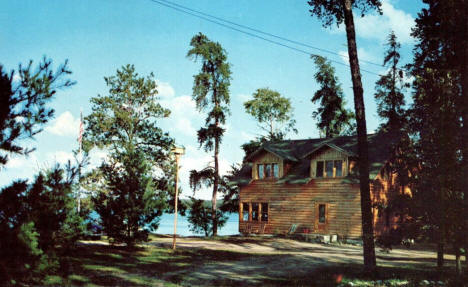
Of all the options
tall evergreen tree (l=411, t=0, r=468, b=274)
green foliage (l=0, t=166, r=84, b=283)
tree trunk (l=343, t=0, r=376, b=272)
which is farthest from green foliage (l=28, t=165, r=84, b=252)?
tall evergreen tree (l=411, t=0, r=468, b=274)

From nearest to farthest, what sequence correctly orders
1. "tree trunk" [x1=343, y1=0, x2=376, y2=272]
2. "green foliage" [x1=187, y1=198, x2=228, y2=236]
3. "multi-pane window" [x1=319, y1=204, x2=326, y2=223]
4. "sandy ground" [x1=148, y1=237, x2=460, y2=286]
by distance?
"sandy ground" [x1=148, y1=237, x2=460, y2=286] < "tree trunk" [x1=343, y1=0, x2=376, y2=272] < "multi-pane window" [x1=319, y1=204, x2=326, y2=223] < "green foliage" [x1=187, y1=198, x2=228, y2=236]

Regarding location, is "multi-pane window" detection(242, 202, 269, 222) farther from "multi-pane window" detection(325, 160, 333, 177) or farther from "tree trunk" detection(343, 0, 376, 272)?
"tree trunk" detection(343, 0, 376, 272)

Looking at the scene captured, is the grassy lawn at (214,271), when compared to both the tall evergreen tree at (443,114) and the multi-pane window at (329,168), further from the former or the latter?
the multi-pane window at (329,168)

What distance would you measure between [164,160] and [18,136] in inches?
1114

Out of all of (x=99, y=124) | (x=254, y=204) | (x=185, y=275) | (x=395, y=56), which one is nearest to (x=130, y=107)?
(x=99, y=124)

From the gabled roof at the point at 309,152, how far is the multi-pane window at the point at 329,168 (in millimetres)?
944

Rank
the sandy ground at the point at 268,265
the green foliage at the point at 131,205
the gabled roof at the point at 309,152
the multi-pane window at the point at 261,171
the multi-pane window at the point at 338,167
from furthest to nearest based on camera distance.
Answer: the multi-pane window at the point at 261,171
the multi-pane window at the point at 338,167
the gabled roof at the point at 309,152
the green foliage at the point at 131,205
the sandy ground at the point at 268,265

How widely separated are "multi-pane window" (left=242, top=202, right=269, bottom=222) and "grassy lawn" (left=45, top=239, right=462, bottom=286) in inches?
590

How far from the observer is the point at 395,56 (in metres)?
45.0

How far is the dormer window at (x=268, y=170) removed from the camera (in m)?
34.4

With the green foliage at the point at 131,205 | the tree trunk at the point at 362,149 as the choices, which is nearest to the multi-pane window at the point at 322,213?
the green foliage at the point at 131,205

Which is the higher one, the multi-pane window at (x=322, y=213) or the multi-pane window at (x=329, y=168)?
the multi-pane window at (x=329, y=168)

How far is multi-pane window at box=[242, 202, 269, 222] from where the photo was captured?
112 ft

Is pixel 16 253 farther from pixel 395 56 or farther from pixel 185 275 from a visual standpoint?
pixel 395 56
